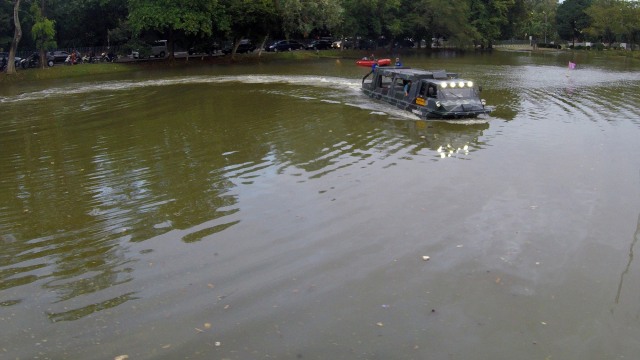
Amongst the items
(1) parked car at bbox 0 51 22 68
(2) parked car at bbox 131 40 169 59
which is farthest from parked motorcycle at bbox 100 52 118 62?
(1) parked car at bbox 0 51 22 68

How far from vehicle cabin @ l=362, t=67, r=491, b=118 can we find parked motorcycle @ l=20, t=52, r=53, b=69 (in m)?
35.4

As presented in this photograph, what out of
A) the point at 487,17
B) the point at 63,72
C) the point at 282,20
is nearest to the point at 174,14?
the point at 63,72

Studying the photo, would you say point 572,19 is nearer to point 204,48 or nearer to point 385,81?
point 204,48

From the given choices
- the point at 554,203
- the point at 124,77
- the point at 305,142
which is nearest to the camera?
the point at 554,203

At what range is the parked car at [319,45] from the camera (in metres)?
70.8

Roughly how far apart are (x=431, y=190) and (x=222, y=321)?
6942 mm

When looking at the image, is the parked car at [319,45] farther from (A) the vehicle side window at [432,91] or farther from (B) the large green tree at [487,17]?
(A) the vehicle side window at [432,91]

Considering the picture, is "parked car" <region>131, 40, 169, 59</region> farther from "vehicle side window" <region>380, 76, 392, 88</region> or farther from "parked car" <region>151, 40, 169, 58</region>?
"vehicle side window" <region>380, 76, 392, 88</region>

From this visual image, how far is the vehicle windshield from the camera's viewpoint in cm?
2311

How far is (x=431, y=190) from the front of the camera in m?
13.2

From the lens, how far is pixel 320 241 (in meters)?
10.3

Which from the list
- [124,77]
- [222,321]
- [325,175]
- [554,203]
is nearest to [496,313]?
[222,321]

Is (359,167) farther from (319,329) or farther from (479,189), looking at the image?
(319,329)

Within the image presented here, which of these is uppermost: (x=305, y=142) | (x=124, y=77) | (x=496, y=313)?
(x=124, y=77)
